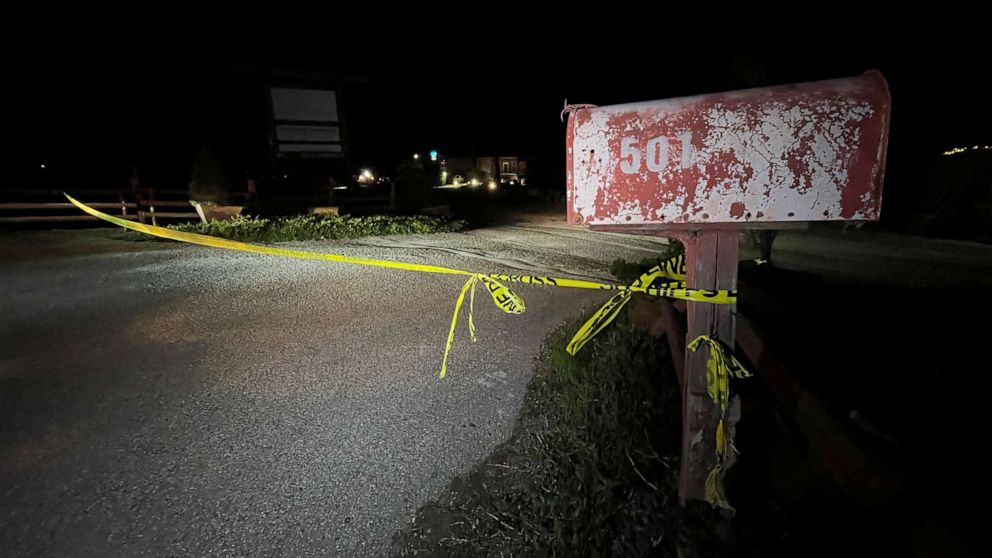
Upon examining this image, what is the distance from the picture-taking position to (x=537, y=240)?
12.1 m

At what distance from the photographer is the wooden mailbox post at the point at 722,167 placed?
1.45m

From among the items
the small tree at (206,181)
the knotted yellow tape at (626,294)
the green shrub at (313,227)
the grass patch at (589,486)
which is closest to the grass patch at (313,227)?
the green shrub at (313,227)

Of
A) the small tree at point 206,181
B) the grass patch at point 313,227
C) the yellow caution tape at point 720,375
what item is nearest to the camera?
the yellow caution tape at point 720,375

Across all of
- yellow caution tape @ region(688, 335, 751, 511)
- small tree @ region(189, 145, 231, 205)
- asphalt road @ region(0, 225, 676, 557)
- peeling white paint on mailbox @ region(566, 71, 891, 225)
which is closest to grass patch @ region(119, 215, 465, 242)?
small tree @ region(189, 145, 231, 205)

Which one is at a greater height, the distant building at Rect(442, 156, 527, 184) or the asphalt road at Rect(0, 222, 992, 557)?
the distant building at Rect(442, 156, 527, 184)

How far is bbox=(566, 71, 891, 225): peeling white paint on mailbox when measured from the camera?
144cm

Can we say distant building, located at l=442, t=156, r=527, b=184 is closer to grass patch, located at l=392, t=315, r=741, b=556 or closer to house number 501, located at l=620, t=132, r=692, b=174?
grass patch, located at l=392, t=315, r=741, b=556

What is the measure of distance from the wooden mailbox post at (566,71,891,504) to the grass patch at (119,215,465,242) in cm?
1166

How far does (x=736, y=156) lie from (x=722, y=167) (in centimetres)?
5

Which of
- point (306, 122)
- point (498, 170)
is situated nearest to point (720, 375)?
point (306, 122)

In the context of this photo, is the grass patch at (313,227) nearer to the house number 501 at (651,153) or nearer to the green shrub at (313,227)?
the green shrub at (313,227)

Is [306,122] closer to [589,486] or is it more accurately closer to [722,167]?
[589,486]

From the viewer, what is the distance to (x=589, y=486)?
2529mm

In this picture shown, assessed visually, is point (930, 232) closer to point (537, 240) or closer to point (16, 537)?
point (537, 240)
